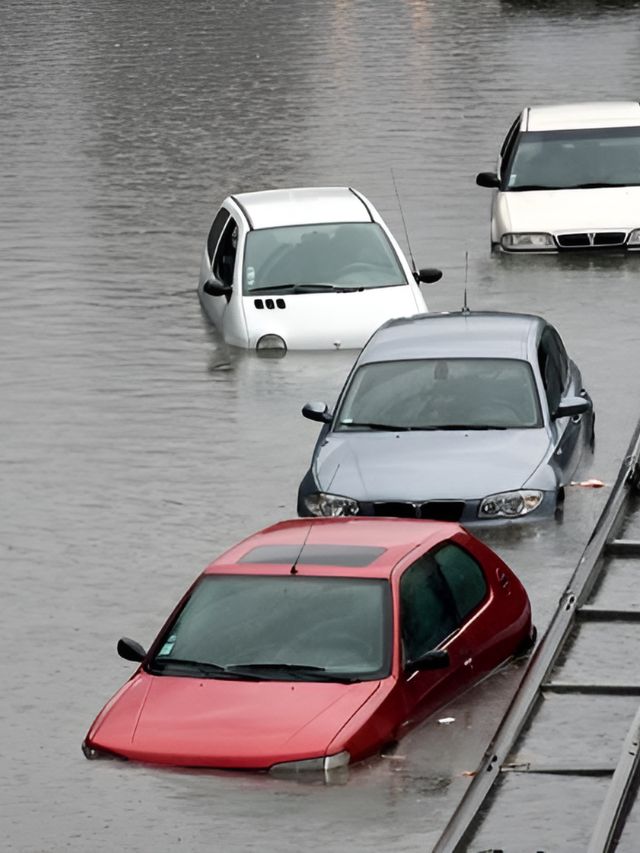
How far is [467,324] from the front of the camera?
1975 centimetres

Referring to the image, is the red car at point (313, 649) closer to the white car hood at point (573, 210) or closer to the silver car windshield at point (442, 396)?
the silver car windshield at point (442, 396)

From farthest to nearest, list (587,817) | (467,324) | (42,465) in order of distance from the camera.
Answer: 1. (42,465)
2. (467,324)
3. (587,817)

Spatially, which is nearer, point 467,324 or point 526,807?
point 526,807

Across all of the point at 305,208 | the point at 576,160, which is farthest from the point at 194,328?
the point at 576,160

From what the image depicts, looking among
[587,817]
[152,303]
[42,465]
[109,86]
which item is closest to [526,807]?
[587,817]

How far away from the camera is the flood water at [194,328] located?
12.3 metres

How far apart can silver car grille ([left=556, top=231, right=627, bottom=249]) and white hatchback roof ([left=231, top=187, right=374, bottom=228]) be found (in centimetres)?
347

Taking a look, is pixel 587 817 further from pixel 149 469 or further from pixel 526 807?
pixel 149 469

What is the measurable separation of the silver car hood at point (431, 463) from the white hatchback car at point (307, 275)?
6101 millimetres

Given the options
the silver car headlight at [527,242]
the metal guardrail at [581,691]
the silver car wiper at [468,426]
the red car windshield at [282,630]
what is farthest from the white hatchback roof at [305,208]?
the red car windshield at [282,630]

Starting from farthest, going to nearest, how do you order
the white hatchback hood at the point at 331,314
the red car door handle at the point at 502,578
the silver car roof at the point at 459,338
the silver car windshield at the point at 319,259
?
the silver car windshield at the point at 319,259 → the white hatchback hood at the point at 331,314 → the silver car roof at the point at 459,338 → the red car door handle at the point at 502,578

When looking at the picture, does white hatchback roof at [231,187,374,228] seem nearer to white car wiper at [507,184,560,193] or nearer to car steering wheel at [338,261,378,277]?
car steering wheel at [338,261,378,277]

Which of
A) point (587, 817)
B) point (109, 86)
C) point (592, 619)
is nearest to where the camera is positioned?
point (587, 817)

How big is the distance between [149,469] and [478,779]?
30.6ft
